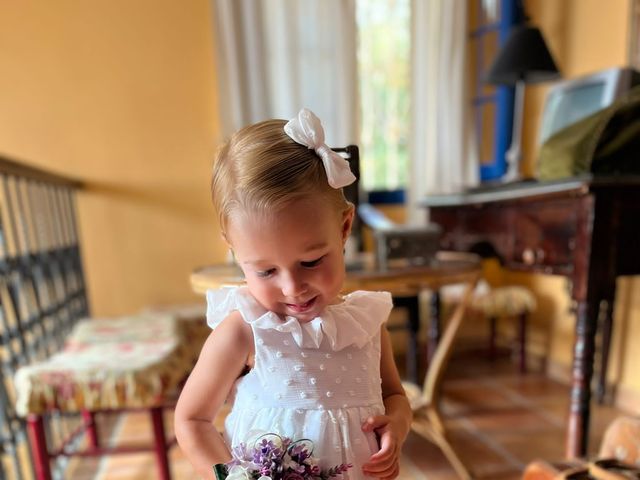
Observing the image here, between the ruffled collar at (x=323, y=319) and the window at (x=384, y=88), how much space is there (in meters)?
1.54

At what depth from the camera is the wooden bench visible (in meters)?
0.95

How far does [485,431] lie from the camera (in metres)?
1.45

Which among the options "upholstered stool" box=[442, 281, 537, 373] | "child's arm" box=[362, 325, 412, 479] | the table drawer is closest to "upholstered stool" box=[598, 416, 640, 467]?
the table drawer

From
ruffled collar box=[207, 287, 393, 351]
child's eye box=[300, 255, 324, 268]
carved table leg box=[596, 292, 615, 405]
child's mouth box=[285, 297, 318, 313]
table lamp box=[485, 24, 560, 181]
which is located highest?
table lamp box=[485, 24, 560, 181]

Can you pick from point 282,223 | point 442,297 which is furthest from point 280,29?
point 282,223

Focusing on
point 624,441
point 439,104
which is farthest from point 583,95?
point 624,441

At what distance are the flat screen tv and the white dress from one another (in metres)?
1.05

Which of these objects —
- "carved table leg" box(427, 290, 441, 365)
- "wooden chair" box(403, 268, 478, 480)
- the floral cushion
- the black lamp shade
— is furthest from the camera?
"carved table leg" box(427, 290, 441, 365)

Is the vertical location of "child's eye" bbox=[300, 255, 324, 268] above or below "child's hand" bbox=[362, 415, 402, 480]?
above

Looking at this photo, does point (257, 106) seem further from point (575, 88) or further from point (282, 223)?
point (282, 223)

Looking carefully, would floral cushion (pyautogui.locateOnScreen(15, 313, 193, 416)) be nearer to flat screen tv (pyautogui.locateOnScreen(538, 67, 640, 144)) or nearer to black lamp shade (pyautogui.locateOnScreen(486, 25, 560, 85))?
flat screen tv (pyautogui.locateOnScreen(538, 67, 640, 144))

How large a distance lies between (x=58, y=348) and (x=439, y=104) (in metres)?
1.82

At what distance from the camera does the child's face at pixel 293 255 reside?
1.33ft

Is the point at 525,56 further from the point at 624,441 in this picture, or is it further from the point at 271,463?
the point at 271,463
